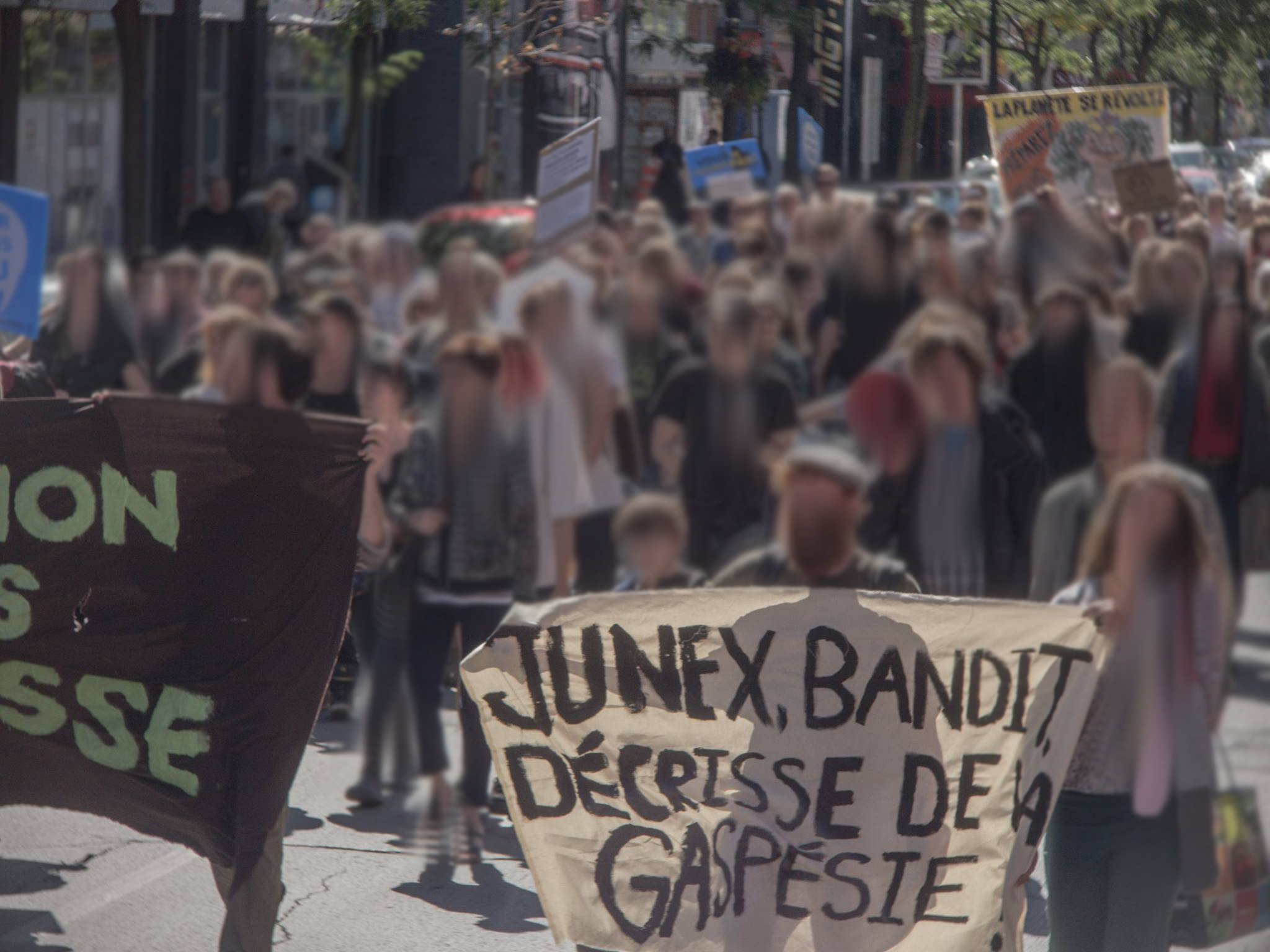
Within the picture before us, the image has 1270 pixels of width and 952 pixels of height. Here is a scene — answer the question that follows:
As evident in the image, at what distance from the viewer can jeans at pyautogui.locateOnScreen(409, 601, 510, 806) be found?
6.20 m

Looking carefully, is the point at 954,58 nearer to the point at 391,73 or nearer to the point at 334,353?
the point at 391,73

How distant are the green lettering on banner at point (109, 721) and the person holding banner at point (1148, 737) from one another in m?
2.10

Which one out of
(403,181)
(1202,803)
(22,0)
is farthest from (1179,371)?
(22,0)

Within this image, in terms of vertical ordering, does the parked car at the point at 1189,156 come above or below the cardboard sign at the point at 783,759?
above

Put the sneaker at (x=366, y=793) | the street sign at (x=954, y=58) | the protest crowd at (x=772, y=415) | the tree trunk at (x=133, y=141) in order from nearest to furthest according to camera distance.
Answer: the protest crowd at (x=772, y=415)
the street sign at (x=954, y=58)
the sneaker at (x=366, y=793)
the tree trunk at (x=133, y=141)

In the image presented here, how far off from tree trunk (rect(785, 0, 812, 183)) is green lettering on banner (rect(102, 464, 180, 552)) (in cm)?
246

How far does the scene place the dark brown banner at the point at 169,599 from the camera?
440 centimetres

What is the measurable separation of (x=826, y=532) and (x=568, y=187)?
8.83 ft

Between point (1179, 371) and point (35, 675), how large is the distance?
5.43m

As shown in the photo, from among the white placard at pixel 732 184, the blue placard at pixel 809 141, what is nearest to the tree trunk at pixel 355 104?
the white placard at pixel 732 184

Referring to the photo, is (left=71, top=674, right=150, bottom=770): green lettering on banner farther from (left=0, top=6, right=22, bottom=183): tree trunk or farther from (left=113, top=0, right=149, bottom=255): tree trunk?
(left=0, top=6, right=22, bottom=183): tree trunk

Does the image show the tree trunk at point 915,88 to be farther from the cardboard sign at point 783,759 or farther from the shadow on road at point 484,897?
the shadow on road at point 484,897

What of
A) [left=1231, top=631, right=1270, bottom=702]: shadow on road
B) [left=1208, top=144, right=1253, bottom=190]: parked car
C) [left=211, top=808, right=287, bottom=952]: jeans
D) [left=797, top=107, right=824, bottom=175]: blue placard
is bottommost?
[left=1231, top=631, right=1270, bottom=702]: shadow on road

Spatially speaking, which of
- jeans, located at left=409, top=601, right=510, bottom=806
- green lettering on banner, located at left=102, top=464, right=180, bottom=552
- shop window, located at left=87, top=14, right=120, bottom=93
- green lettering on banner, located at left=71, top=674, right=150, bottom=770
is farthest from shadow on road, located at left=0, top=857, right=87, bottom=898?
shop window, located at left=87, top=14, right=120, bottom=93
